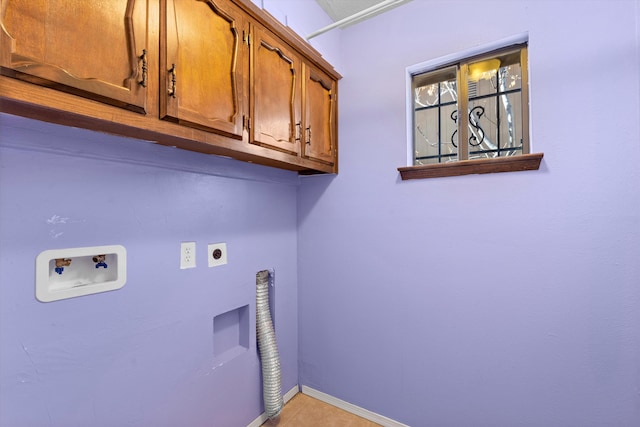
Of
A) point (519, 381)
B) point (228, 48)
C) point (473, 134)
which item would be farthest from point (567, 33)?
point (519, 381)

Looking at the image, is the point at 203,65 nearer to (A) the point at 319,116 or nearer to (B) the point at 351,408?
(A) the point at 319,116

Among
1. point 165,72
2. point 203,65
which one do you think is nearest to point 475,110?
point 203,65

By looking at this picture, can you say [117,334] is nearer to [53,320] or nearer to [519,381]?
[53,320]

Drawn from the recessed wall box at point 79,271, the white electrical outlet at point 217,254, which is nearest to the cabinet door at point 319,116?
the white electrical outlet at point 217,254

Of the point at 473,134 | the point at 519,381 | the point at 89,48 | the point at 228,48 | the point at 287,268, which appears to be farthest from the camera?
the point at 287,268

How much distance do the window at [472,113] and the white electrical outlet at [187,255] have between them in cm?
134

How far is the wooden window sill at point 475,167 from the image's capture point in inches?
54.8

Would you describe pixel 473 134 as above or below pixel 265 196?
above

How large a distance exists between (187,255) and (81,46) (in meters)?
0.92

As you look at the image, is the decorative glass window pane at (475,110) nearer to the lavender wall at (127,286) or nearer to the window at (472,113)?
the window at (472,113)

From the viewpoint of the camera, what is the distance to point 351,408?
1.93m

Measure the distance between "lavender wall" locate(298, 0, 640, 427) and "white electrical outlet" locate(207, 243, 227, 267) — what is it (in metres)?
0.69

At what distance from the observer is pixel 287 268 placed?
81.5 inches

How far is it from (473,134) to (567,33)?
0.59 m
